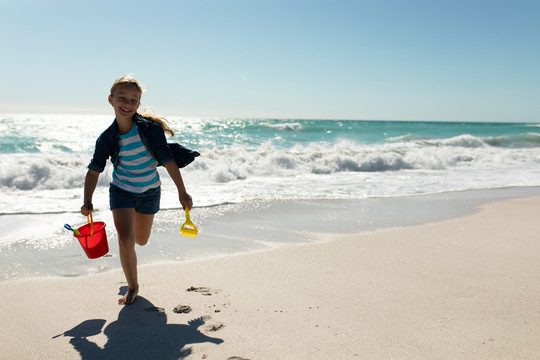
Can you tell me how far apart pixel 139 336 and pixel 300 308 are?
1.08 meters

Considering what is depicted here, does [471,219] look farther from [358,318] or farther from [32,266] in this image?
[32,266]

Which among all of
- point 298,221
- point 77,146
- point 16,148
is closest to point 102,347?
point 298,221

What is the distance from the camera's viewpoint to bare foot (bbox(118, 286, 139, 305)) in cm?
317

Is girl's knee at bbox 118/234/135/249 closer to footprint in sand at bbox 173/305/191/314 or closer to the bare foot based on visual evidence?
the bare foot

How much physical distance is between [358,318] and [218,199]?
4948mm

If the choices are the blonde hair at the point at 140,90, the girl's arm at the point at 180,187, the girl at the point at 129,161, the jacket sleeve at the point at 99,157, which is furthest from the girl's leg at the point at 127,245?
the blonde hair at the point at 140,90

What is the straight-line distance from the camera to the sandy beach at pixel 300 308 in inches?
99.3

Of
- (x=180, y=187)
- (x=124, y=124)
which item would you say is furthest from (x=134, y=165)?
(x=180, y=187)

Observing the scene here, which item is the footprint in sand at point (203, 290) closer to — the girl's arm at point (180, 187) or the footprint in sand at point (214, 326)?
the footprint in sand at point (214, 326)

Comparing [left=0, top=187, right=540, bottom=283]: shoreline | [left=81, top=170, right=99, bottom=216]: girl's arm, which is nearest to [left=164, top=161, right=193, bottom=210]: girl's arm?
[left=81, top=170, right=99, bottom=216]: girl's arm

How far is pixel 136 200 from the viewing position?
3236 mm

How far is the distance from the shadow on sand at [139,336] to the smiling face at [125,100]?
1.37 meters

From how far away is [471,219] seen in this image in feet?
19.8

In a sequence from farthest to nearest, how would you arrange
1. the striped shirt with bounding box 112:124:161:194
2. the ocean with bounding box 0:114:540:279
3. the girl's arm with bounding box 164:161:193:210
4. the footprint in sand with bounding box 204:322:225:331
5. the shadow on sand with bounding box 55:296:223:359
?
the ocean with bounding box 0:114:540:279, the striped shirt with bounding box 112:124:161:194, the girl's arm with bounding box 164:161:193:210, the footprint in sand with bounding box 204:322:225:331, the shadow on sand with bounding box 55:296:223:359
